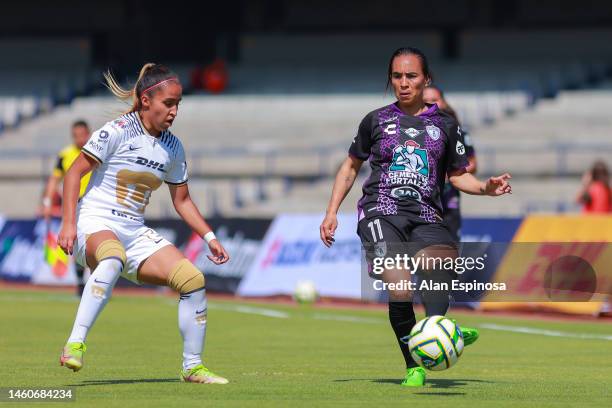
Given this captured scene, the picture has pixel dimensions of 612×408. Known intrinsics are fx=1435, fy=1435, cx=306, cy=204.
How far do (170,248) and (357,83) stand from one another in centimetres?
3292

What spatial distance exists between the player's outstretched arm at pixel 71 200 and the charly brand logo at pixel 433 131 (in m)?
2.17

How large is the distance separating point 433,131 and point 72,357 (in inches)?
105

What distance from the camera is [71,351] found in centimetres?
873

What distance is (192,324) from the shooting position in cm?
921

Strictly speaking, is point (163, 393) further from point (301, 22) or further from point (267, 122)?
point (301, 22)

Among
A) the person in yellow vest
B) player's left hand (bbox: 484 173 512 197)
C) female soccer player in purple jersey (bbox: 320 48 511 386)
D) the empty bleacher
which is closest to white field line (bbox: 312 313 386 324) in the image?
the person in yellow vest

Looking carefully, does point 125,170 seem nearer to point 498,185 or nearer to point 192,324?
point 192,324

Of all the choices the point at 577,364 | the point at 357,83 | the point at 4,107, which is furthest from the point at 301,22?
the point at 577,364

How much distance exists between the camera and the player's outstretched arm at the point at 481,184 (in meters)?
8.77

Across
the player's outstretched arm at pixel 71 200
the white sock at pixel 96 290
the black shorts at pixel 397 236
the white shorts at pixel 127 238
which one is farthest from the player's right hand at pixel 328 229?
the player's outstretched arm at pixel 71 200

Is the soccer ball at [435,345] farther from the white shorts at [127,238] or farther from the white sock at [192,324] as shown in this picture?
the white shorts at [127,238]

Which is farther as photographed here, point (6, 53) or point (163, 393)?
point (6, 53)

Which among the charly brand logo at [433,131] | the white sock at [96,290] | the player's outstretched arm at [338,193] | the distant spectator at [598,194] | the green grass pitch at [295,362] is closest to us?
the green grass pitch at [295,362]

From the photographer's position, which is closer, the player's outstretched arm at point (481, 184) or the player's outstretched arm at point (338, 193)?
the player's outstretched arm at point (481, 184)
